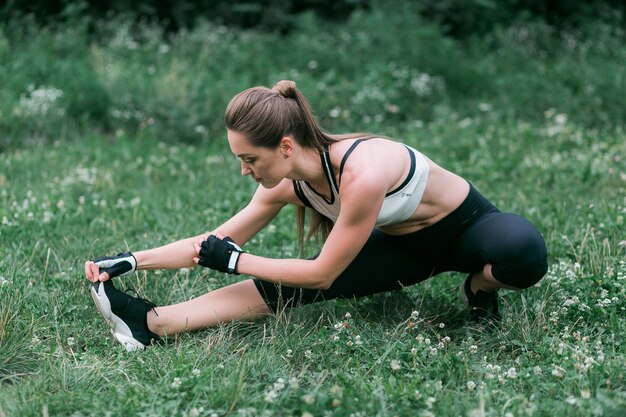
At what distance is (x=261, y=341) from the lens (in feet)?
11.2

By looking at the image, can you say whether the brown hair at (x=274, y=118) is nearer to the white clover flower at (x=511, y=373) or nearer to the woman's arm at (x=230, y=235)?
the woman's arm at (x=230, y=235)

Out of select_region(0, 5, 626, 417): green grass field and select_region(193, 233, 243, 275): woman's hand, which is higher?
select_region(193, 233, 243, 275): woman's hand

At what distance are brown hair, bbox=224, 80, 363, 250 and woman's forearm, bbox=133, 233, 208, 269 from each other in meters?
0.64

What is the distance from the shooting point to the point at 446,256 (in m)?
3.69

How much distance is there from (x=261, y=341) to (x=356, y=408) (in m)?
0.81

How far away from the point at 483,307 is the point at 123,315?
62.7 inches

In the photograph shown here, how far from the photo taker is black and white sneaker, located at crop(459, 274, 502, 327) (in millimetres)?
3664

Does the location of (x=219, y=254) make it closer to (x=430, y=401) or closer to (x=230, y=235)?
(x=230, y=235)

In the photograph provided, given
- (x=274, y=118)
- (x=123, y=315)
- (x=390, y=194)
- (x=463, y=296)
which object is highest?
(x=274, y=118)

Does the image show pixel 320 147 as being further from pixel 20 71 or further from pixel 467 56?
pixel 467 56

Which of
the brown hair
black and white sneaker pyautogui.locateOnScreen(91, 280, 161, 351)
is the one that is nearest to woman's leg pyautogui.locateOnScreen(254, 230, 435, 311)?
black and white sneaker pyautogui.locateOnScreen(91, 280, 161, 351)

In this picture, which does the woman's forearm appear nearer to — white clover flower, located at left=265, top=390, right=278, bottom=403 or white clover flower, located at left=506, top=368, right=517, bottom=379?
white clover flower, located at left=265, top=390, right=278, bottom=403

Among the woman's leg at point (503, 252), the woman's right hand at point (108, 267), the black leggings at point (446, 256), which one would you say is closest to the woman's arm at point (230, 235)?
the woman's right hand at point (108, 267)

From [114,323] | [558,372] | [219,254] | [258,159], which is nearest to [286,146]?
[258,159]
